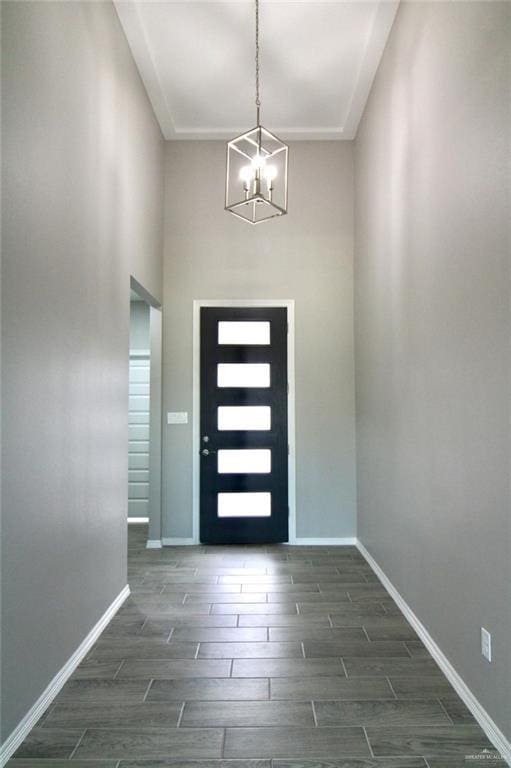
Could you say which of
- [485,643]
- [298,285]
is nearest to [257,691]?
[485,643]

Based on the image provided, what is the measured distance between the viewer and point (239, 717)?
1979 mm

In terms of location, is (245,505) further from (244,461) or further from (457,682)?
(457,682)

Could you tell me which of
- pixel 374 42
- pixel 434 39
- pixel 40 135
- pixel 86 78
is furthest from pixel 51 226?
pixel 374 42

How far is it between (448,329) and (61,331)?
1847 mm

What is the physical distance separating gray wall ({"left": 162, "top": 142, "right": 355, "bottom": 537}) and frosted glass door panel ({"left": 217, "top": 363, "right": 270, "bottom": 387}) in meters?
0.31

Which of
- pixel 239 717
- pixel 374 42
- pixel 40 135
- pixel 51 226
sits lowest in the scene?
pixel 239 717

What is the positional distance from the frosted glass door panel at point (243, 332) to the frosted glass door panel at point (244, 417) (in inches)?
25.5

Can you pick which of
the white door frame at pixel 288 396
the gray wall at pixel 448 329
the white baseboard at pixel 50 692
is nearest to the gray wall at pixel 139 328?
the white door frame at pixel 288 396

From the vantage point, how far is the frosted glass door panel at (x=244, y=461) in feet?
14.9

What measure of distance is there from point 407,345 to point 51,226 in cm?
209

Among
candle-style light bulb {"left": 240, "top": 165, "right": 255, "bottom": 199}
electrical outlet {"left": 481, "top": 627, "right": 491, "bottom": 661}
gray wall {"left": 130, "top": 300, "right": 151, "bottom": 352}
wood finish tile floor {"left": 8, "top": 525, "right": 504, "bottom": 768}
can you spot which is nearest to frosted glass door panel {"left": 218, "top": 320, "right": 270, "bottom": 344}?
gray wall {"left": 130, "top": 300, "right": 151, "bottom": 352}

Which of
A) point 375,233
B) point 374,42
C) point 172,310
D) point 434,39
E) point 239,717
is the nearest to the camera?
point 239,717

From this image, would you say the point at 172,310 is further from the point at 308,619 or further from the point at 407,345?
the point at 308,619

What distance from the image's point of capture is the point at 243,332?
4641 mm
